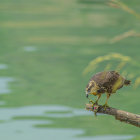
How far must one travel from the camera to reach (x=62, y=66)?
11031 mm

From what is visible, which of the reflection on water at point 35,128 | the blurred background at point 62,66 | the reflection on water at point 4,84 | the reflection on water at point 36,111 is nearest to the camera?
the reflection on water at point 35,128

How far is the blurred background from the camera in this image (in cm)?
713

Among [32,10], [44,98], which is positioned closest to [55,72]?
[44,98]

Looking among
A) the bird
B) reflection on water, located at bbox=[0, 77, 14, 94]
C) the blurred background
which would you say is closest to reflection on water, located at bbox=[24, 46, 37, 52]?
the blurred background

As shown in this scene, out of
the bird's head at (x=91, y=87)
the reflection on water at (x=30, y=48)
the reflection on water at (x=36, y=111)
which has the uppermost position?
the reflection on water at (x=30, y=48)

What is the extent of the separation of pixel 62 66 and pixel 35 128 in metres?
3.93

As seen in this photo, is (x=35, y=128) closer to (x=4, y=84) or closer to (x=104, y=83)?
(x=4, y=84)

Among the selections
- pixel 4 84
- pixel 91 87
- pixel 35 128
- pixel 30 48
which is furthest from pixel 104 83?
pixel 30 48

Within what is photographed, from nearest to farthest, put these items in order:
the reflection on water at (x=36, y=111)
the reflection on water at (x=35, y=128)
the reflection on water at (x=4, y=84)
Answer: the reflection on water at (x=35, y=128)
the reflection on water at (x=36, y=111)
the reflection on water at (x=4, y=84)

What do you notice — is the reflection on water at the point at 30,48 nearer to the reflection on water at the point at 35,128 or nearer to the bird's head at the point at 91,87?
the reflection on water at the point at 35,128

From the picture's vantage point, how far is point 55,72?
10.6 meters

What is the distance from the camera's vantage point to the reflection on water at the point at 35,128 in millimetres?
6859

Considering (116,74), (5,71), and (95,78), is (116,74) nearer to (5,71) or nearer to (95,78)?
(95,78)

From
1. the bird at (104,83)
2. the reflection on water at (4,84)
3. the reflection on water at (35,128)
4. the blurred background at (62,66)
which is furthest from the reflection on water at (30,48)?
the bird at (104,83)
